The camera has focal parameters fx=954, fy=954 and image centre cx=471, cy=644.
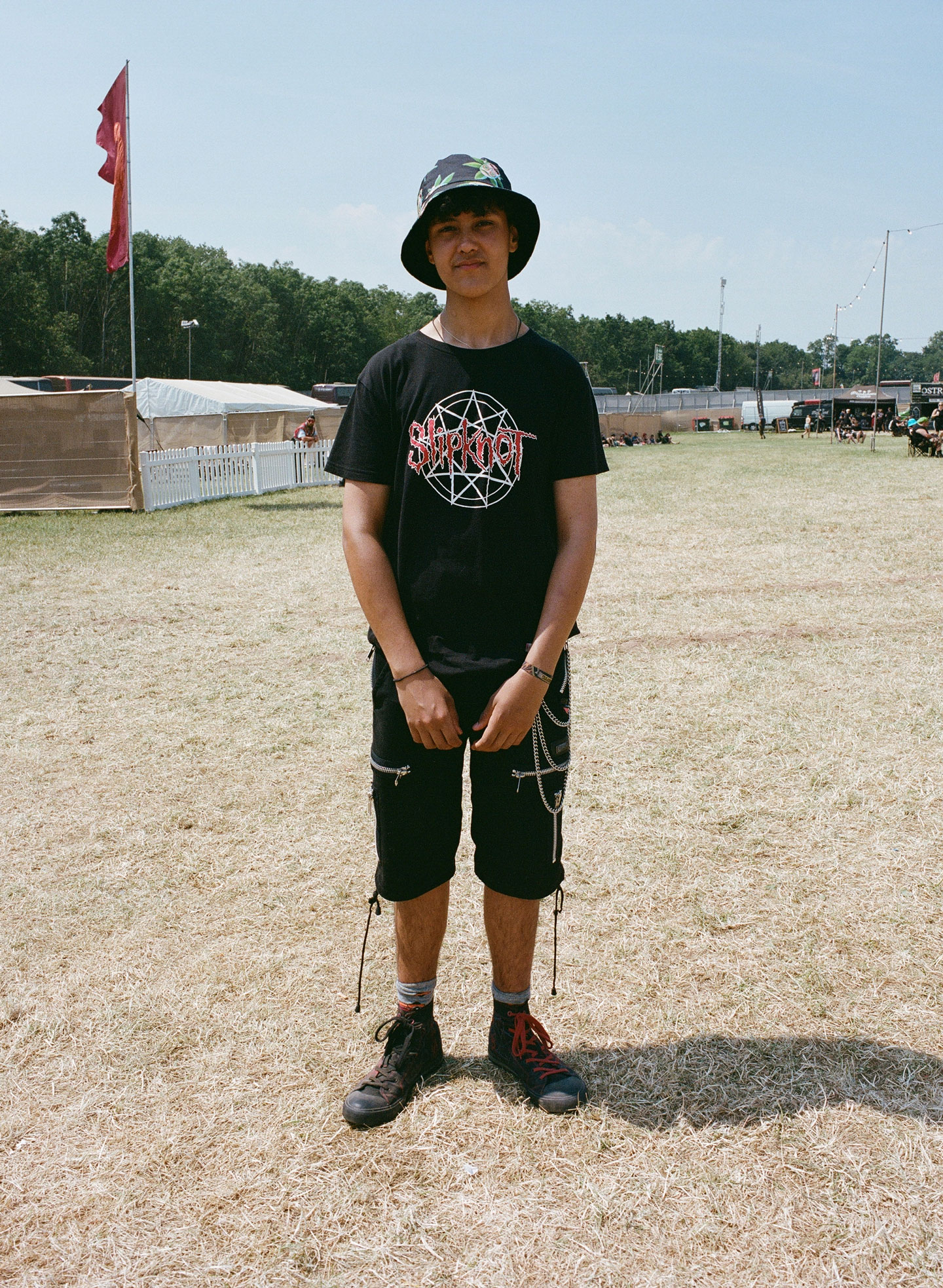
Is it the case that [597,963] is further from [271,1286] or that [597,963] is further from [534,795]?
[271,1286]

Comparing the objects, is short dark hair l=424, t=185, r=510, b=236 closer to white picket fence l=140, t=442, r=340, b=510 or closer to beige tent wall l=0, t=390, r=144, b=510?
white picket fence l=140, t=442, r=340, b=510

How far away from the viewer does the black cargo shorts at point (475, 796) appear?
7.39 feet

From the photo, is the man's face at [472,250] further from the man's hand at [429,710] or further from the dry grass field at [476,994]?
the dry grass field at [476,994]


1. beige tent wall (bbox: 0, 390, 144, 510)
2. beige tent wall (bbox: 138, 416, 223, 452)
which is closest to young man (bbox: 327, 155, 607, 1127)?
beige tent wall (bbox: 0, 390, 144, 510)

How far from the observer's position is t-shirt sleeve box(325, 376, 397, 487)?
7.16 ft

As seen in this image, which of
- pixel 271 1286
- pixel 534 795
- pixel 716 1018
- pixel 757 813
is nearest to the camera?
pixel 271 1286

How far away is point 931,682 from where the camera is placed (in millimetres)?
6102

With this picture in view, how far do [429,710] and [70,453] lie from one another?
17020 millimetres

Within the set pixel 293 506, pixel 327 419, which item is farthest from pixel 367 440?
→ pixel 327 419

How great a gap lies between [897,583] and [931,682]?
3684mm

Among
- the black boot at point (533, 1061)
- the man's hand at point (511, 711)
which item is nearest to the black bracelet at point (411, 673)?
the man's hand at point (511, 711)

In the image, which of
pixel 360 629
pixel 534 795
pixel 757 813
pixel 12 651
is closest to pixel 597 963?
pixel 534 795

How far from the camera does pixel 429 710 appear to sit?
85.0 inches

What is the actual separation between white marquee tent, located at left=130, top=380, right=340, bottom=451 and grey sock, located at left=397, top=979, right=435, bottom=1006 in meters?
26.7
